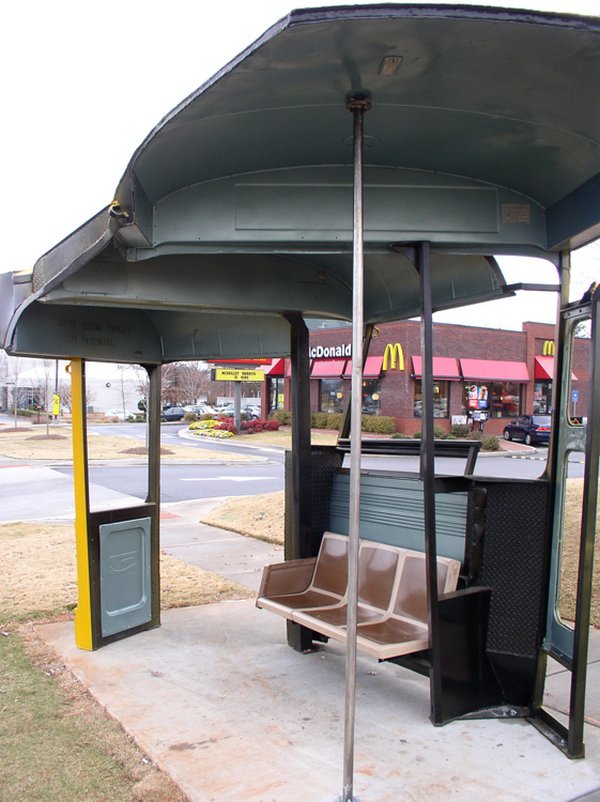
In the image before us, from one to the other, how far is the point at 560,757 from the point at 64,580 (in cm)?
513

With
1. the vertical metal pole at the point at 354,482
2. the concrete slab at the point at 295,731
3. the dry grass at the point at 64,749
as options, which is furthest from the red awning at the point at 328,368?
the vertical metal pole at the point at 354,482

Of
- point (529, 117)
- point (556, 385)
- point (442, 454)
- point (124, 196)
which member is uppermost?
point (529, 117)

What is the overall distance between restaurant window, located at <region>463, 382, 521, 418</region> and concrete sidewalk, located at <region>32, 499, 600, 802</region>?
90.2 feet

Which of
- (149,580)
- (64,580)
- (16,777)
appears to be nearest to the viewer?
(16,777)

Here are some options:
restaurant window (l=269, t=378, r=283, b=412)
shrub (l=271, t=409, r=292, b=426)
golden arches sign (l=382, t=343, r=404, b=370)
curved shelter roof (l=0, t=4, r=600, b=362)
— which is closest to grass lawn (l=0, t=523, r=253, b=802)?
curved shelter roof (l=0, t=4, r=600, b=362)

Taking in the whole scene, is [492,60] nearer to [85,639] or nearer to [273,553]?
[85,639]

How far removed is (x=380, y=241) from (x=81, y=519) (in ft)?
9.22

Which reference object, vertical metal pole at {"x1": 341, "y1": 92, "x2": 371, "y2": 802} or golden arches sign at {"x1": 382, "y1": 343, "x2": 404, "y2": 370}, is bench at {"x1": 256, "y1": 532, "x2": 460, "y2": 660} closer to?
vertical metal pole at {"x1": 341, "y1": 92, "x2": 371, "y2": 802}

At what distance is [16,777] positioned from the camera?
10.3ft

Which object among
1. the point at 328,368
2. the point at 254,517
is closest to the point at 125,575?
the point at 254,517

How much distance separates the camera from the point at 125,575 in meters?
5.11

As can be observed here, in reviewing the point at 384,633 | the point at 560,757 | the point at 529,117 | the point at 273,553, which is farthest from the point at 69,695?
the point at 273,553

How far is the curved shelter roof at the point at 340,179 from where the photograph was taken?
7.82ft

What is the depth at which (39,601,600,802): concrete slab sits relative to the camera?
305cm
